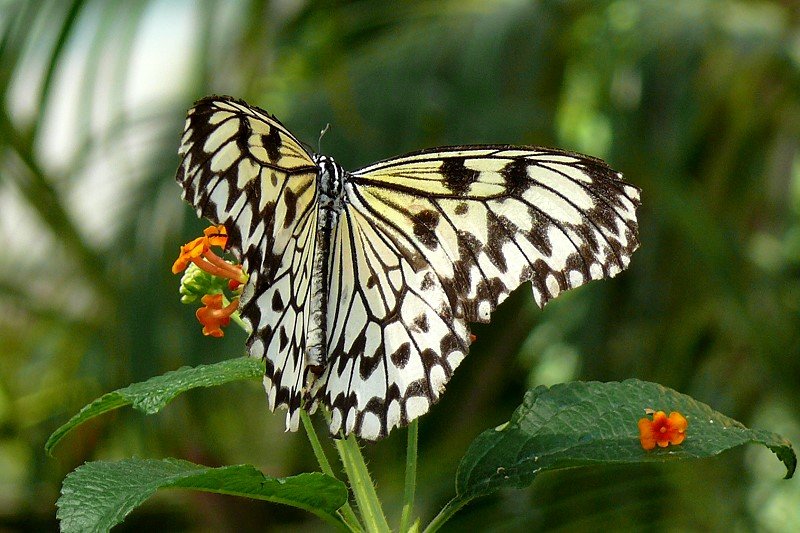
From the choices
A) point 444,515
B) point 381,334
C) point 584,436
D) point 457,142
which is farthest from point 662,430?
point 457,142

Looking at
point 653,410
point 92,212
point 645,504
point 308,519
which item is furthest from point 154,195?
point 653,410

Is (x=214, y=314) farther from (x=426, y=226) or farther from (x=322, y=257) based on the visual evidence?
(x=426, y=226)

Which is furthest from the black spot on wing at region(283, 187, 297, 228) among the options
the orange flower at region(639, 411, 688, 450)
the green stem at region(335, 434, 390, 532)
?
the orange flower at region(639, 411, 688, 450)

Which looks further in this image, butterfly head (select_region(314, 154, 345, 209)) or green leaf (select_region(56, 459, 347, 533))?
butterfly head (select_region(314, 154, 345, 209))

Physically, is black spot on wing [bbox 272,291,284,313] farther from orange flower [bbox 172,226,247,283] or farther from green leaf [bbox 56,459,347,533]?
green leaf [bbox 56,459,347,533]

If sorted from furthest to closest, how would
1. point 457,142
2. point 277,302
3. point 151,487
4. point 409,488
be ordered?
point 457,142, point 277,302, point 409,488, point 151,487

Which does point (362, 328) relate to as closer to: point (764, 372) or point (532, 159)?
point (532, 159)
